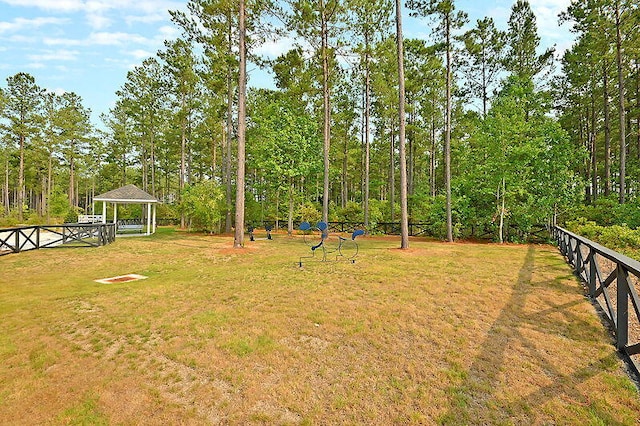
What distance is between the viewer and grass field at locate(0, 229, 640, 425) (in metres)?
2.70

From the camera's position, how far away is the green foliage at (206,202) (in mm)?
18609

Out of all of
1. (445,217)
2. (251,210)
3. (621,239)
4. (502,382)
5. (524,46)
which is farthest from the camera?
(251,210)

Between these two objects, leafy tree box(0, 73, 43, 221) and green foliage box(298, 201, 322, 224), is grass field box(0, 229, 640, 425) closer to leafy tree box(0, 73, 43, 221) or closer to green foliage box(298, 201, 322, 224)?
green foliage box(298, 201, 322, 224)

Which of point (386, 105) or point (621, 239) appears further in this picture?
point (386, 105)

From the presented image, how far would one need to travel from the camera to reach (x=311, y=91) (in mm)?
18047

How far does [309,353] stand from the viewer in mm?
3721

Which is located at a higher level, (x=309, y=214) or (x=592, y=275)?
(x=309, y=214)

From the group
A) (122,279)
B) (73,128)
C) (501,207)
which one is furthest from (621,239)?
(73,128)

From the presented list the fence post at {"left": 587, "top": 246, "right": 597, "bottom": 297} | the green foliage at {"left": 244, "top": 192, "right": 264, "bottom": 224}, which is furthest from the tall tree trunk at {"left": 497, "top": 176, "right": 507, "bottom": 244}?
the green foliage at {"left": 244, "top": 192, "right": 264, "bottom": 224}

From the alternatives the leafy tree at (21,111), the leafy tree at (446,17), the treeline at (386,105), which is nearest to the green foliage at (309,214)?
the treeline at (386,105)

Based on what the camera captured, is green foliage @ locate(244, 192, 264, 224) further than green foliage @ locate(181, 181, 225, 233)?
Yes

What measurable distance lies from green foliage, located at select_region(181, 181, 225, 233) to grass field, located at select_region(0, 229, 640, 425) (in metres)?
11.6

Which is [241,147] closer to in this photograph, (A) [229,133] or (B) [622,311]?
(A) [229,133]

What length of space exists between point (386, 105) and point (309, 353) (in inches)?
831
